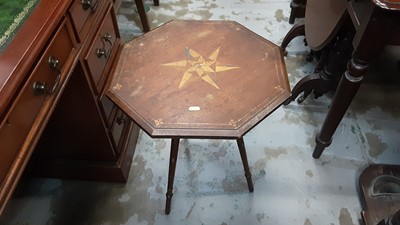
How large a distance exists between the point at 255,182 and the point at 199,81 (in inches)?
22.4

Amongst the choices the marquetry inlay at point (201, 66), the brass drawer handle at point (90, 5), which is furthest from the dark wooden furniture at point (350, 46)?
the brass drawer handle at point (90, 5)

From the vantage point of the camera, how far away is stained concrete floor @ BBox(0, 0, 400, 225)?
1256mm

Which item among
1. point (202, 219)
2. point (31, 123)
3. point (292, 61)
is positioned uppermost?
point (31, 123)

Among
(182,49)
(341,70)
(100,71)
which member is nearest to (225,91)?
(182,49)

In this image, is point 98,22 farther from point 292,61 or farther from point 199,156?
point 292,61

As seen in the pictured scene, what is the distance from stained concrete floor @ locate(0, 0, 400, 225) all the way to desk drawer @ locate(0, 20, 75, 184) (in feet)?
2.22

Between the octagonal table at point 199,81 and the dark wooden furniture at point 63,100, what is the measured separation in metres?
0.11

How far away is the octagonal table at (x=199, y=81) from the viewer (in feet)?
2.88

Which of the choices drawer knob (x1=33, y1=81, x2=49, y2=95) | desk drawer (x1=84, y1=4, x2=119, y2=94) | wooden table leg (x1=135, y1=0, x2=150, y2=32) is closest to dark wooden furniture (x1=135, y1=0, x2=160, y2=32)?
wooden table leg (x1=135, y1=0, x2=150, y2=32)

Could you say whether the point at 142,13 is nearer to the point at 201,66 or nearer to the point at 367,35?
the point at 201,66

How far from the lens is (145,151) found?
1.45 meters

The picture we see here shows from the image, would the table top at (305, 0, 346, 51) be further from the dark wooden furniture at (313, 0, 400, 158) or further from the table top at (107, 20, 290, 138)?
the table top at (107, 20, 290, 138)

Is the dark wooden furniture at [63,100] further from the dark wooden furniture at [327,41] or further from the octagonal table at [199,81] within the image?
the dark wooden furniture at [327,41]

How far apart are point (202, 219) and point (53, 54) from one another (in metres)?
0.80
